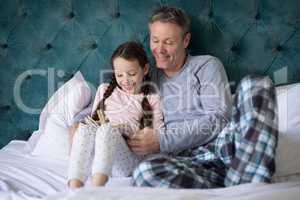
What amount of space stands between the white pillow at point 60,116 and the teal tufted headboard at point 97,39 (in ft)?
0.35

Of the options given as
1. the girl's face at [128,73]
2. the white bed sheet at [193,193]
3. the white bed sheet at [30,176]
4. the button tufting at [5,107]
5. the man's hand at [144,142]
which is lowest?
the white bed sheet at [30,176]

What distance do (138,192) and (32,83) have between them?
1076mm

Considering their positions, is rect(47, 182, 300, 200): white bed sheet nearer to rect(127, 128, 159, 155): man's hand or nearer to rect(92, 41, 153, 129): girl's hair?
rect(127, 128, 159, 155): man's hand

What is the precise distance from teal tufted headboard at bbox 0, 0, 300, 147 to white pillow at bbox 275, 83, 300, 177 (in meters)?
0.17

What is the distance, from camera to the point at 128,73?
65.9 inches

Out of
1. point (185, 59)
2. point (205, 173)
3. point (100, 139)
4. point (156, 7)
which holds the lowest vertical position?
point (205, 173)

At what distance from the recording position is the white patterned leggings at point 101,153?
53.1 inches

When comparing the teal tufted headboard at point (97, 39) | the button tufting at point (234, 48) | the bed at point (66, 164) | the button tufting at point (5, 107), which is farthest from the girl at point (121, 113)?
the button tufting at point (5, 107)

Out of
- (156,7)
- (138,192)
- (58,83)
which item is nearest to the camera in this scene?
(138,192)

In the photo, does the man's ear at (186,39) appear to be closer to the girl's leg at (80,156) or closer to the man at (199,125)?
the man at (199,125)

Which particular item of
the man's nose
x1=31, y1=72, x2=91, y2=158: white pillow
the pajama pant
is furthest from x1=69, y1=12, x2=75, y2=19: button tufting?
the pajama pant

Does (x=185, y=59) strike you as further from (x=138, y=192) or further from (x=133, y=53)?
(x=138, y=192)

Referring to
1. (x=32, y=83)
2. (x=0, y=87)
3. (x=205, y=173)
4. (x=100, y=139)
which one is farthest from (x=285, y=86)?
(x=0, y=87)

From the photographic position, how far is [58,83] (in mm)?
2008
